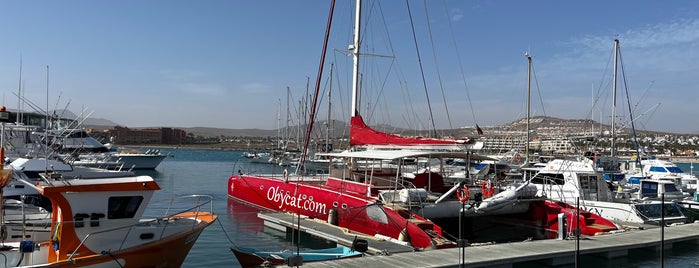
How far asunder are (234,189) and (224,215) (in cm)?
225

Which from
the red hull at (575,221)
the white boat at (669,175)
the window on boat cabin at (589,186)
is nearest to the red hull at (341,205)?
the red hull at (575,221)

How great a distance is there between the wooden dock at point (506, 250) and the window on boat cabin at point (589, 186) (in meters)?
4.05

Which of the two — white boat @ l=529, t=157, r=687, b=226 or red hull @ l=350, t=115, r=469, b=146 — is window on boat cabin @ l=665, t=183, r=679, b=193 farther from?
red hull @ l=350, t=115, r=469, b=146

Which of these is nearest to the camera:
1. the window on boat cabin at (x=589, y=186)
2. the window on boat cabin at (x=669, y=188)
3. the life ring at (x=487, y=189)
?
the life ring at (x=487, y=189)

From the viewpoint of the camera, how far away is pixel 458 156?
65.5 ft

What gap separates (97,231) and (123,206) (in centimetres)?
68

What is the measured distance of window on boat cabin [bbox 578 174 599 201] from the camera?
23469 millimetres

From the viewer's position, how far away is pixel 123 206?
12047 mm

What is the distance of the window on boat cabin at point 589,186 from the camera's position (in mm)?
23469

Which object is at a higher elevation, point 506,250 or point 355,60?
point 355,60

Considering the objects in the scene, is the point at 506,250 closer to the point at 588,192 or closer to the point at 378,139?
the point at 378,139

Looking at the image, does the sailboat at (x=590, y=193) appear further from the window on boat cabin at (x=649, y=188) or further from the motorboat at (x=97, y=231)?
the motorboat at (x=97, y=231)

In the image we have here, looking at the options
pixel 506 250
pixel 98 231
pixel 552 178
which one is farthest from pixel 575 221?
pixel 98 231

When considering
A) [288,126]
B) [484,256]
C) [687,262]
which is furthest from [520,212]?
[288,126]
